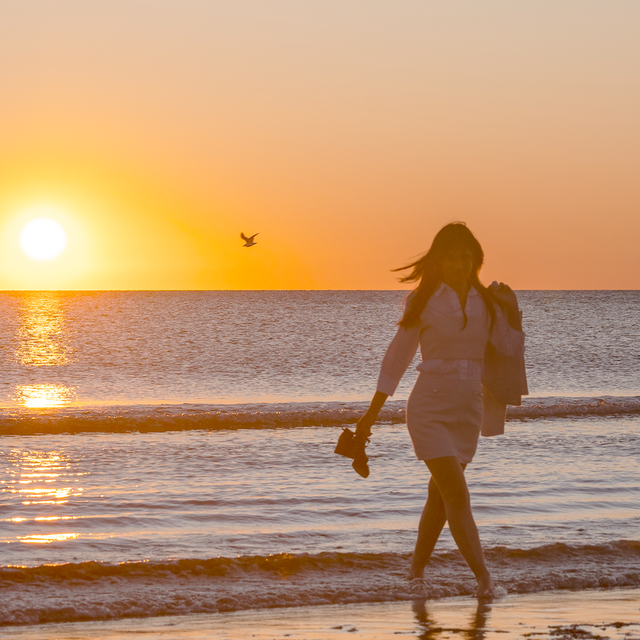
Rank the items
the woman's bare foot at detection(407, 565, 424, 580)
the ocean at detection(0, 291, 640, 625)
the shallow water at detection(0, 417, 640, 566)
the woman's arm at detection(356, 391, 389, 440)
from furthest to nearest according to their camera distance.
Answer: the shallow water at detection(0, 417, 640, 566) → the ocean at detection(0, 291, 640, 625) → the woman's bare foot at detection(407, 565, 424, 580) → the woman's arm at detection(356, 391, 389, 440)

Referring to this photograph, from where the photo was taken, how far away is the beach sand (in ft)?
12.8

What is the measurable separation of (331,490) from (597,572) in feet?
10.1

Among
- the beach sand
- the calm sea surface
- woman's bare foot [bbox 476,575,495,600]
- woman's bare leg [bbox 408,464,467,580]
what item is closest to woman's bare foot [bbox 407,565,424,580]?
woman's bare leg [bbox 408,464,467,580]

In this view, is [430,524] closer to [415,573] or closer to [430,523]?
[430,523]

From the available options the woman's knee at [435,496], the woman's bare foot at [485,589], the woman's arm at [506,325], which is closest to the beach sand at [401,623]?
the woman's bare foot at [485,589]

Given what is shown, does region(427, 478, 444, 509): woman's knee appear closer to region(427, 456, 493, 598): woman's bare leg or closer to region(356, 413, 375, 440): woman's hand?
region(427, 456, 493, 598): woman's bare leg

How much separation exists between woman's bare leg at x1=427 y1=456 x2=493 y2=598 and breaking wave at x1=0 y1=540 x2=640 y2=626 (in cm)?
59

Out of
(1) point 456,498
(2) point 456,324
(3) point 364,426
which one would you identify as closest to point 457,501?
(1) point 456,498

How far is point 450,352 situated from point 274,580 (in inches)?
74.0

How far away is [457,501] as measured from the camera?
4148 millimetres

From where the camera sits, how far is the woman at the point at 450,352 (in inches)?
161

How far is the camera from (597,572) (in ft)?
16.9

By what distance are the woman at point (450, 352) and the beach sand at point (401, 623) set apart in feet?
1.17

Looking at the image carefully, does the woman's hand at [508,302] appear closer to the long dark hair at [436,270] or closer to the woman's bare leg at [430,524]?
the long dark hair at [436,270]
